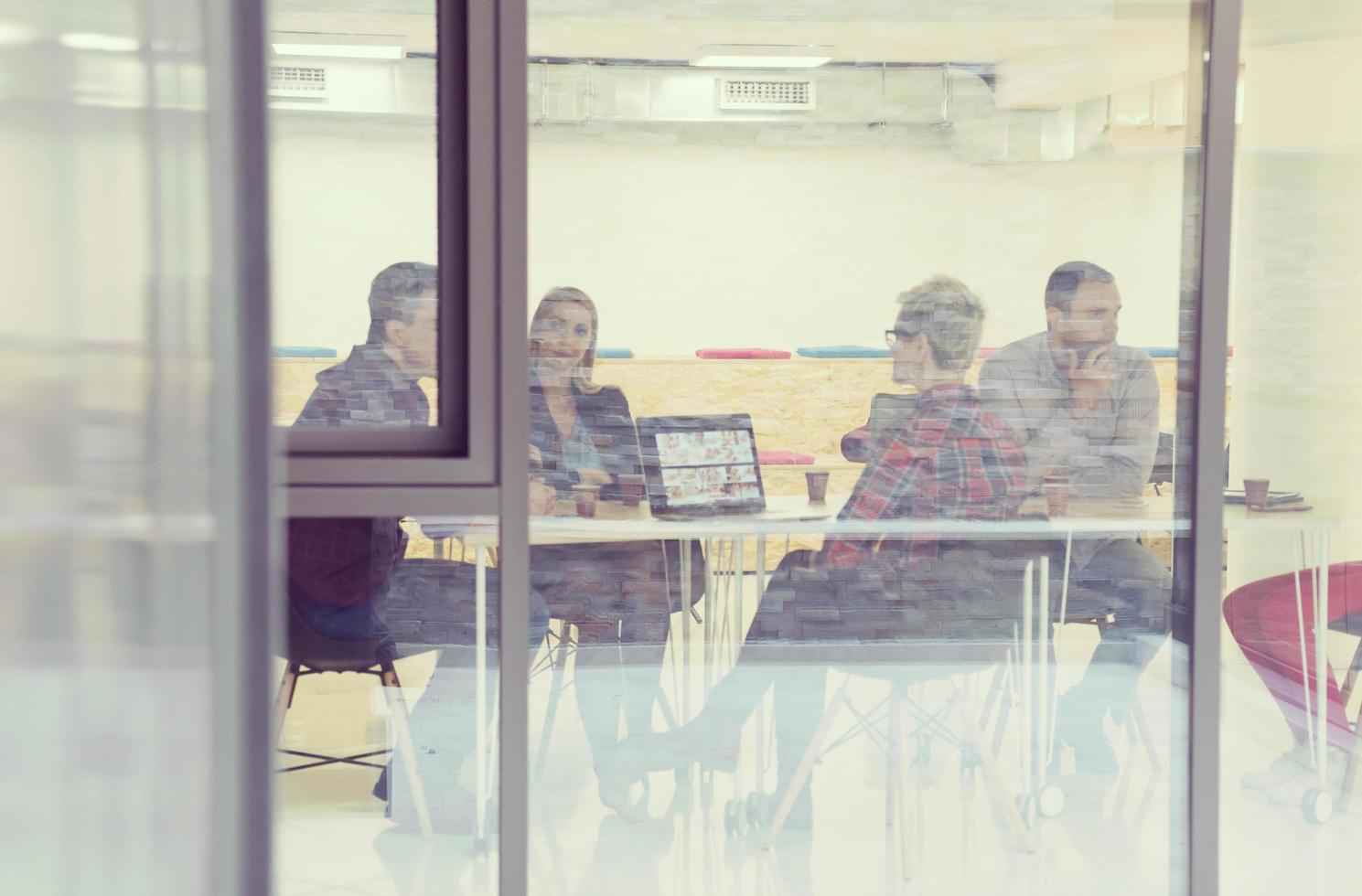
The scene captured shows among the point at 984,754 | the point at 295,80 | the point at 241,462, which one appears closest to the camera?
the point at 241,462

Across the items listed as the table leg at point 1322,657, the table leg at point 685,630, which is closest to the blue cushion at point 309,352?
the table leg at point 685,630

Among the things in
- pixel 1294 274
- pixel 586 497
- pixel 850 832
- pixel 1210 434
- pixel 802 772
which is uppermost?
pixel 1294 274

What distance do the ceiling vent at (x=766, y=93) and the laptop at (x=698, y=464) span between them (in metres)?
0.48

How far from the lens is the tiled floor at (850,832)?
1.92m

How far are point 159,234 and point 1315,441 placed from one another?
180 centimetres

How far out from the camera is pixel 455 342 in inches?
73.5

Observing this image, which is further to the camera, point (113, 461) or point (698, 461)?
point (698, 461)

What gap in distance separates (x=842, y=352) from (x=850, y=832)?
0.78 metres

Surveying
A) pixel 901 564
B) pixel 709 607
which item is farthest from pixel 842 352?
pixel 709 607

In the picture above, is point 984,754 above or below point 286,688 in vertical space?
below

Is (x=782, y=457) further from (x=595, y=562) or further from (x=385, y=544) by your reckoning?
(x=385, y=544)

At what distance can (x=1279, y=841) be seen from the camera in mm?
2078

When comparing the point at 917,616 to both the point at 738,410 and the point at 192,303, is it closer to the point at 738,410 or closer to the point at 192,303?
the point at 738,410

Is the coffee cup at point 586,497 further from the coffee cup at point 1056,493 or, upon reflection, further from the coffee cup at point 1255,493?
the coffee cup at point 1255,493
